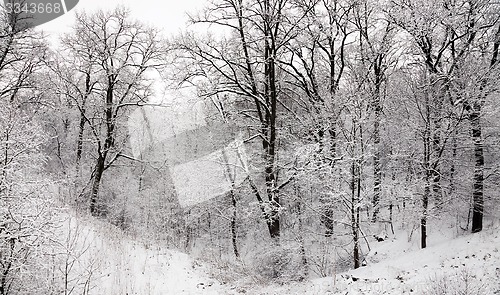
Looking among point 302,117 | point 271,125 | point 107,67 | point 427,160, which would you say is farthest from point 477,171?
point 107,67

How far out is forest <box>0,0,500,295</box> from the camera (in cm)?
986

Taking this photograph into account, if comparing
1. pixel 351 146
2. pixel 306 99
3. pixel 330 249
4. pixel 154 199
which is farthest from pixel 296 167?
pixel 154 199

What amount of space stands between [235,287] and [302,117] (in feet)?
24.4

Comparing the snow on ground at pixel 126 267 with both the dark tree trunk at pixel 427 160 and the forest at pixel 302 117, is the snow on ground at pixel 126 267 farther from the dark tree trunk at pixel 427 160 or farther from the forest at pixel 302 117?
the dark tree trunk at pixel 427 160

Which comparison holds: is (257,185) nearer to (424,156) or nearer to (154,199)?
(424,156)

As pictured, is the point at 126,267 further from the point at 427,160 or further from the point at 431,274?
the point at 427,160

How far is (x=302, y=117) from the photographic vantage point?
44.4ft

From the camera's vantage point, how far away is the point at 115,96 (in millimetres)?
16219

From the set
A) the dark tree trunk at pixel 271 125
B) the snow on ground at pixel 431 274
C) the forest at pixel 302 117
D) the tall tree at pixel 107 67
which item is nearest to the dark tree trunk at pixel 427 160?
the forest at pixel 302 117

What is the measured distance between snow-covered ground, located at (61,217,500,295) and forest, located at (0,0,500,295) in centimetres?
22

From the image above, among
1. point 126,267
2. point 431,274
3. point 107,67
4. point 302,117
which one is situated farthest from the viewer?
point 107,67

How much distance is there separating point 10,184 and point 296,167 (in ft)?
25.8

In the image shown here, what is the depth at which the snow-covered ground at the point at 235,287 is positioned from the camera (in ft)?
24.1

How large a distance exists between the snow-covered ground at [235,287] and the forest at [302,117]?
218 millimetres
